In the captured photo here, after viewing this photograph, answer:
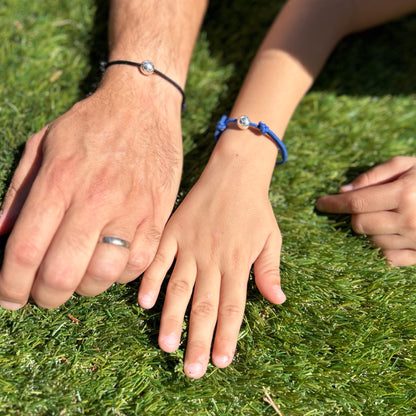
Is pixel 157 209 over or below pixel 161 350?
over

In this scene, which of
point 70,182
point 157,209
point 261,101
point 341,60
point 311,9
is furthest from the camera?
point 341,60

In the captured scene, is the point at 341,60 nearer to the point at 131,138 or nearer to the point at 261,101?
the point at 261,101

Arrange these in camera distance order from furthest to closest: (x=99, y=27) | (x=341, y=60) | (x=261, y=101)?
(x=341, y=60)
(x=99, y=27)
(x=261, y=101)

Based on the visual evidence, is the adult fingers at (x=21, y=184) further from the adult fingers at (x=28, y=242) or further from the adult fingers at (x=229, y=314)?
the adult fingers at (x=229, y=314)

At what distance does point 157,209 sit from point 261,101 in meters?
0.79

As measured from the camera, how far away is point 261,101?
7.11 feet

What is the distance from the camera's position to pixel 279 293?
1712 millimetres

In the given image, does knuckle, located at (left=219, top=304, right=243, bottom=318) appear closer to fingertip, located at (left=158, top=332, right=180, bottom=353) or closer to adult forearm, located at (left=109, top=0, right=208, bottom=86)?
fingertip, located at (left=158, top=332, right=180, bottom=353)

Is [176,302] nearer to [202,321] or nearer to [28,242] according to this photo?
[202,321]

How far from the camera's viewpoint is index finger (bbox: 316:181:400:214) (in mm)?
1997

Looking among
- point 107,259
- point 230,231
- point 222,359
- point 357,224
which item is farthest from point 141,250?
point 357,224

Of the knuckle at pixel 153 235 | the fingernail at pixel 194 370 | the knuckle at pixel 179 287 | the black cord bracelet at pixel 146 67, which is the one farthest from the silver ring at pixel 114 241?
the black cord bracelet at pixel 146 67

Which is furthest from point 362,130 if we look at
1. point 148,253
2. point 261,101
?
point 148,253

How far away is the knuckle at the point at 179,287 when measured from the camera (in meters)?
1.71
